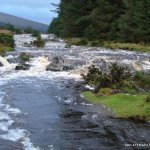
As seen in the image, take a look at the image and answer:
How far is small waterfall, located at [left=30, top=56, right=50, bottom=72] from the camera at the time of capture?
112 feet

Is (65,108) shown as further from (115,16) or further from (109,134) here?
(115,16)

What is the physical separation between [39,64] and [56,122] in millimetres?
17618

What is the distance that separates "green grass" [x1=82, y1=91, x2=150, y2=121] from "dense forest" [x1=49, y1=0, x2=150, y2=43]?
35.6 metres

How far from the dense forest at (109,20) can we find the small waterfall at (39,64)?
23088mm

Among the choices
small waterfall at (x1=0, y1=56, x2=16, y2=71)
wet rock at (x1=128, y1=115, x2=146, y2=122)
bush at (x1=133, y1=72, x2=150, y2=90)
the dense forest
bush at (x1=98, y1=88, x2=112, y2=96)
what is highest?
the dense forest

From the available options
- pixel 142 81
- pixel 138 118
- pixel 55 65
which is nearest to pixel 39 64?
pixel 55 65

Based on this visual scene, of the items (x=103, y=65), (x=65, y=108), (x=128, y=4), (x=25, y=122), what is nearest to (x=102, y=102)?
(x=65, y=108)

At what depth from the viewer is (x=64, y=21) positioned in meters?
83.9

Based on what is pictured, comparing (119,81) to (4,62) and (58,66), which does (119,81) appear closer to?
(58,66)

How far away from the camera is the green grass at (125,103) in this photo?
1958cm

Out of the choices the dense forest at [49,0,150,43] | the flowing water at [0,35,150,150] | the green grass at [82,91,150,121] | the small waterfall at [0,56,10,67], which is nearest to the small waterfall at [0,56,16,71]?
the small waterfall at [0,56,10,67]

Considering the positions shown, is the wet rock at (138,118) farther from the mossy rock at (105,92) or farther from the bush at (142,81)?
the bush at (142,81)

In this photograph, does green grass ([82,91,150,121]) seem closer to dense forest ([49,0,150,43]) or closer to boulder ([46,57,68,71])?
boulder ([46,57,68,71])

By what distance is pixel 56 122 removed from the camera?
18672mm
